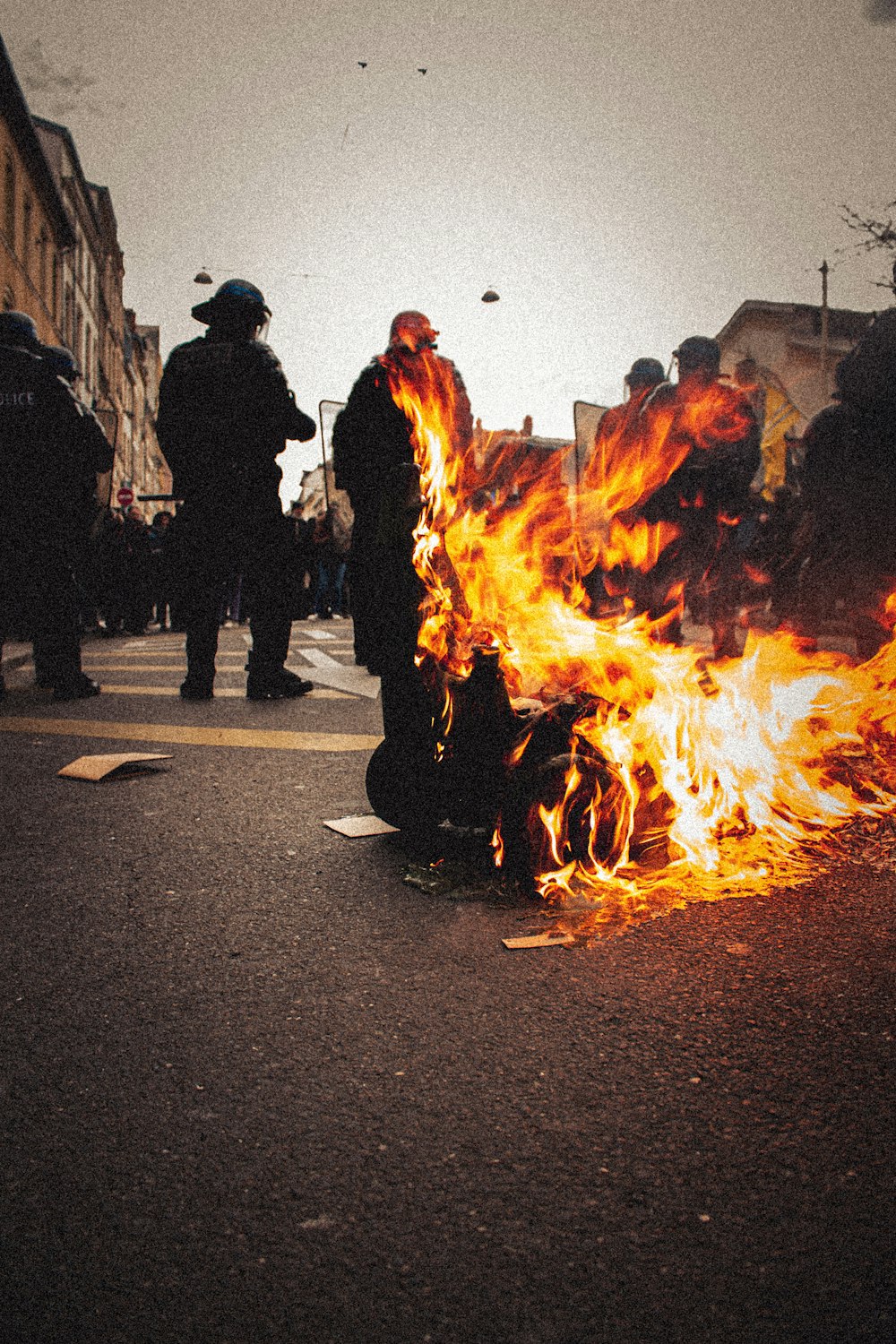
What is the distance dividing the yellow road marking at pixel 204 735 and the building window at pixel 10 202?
28.5 meters

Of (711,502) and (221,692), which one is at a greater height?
(711,502)

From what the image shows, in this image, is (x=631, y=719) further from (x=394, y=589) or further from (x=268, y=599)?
(x=268, y=599)

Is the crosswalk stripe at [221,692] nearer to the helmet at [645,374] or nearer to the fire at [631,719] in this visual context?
the helmet at [645,374]

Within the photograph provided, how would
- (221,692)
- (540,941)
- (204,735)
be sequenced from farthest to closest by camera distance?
1. (221,692)
2. (204,735)
3. (540,941)

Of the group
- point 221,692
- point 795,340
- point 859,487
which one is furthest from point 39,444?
point 795,340

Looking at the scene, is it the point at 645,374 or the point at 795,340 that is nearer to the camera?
the point at 645,374

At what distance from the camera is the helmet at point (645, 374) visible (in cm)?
712

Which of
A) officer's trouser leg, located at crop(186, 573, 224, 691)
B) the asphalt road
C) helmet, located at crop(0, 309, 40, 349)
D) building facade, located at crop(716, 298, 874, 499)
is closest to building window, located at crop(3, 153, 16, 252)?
building facade, located at crop(716, 298, 874, 499)

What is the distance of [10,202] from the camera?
96.3 feet

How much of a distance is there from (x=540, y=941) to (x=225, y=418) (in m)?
5.00

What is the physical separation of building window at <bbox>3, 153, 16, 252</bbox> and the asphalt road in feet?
104

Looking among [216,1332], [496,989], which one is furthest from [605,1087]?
[216,1332]

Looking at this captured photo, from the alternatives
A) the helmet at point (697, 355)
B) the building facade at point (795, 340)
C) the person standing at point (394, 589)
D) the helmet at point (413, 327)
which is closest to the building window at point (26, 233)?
the building facade at point (795, 340)

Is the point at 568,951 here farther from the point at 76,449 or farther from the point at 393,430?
the point at 76,449
